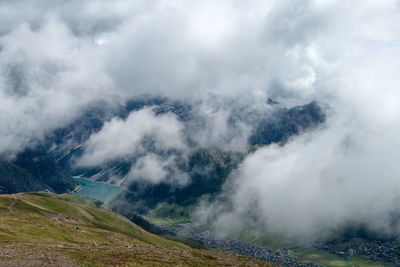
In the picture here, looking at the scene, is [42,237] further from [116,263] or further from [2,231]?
[116,263]

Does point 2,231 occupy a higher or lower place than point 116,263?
higher

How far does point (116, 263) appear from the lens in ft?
377

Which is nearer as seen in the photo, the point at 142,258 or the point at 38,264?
the point at 38,264

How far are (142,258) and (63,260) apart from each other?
27658 millimetres

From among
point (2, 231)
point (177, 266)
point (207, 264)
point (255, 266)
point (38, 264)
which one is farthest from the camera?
point (2, 231)

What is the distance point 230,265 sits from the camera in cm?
15600

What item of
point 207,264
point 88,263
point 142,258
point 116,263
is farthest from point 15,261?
point 207,264

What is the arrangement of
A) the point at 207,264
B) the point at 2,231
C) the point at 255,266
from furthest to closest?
1. the point at 2,231
2. the point at 255,266
3. the point at 207,264

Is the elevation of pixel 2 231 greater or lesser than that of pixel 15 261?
greater

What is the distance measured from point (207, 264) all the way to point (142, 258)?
25845mm

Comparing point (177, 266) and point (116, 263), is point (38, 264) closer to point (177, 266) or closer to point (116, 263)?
point (116, 263)

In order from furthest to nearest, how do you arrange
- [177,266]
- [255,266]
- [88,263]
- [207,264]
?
[255,266], [207,264], [177,266], [88,263]

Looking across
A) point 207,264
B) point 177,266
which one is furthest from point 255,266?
point 177,266

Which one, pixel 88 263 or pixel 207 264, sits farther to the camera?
pixel 207 264
